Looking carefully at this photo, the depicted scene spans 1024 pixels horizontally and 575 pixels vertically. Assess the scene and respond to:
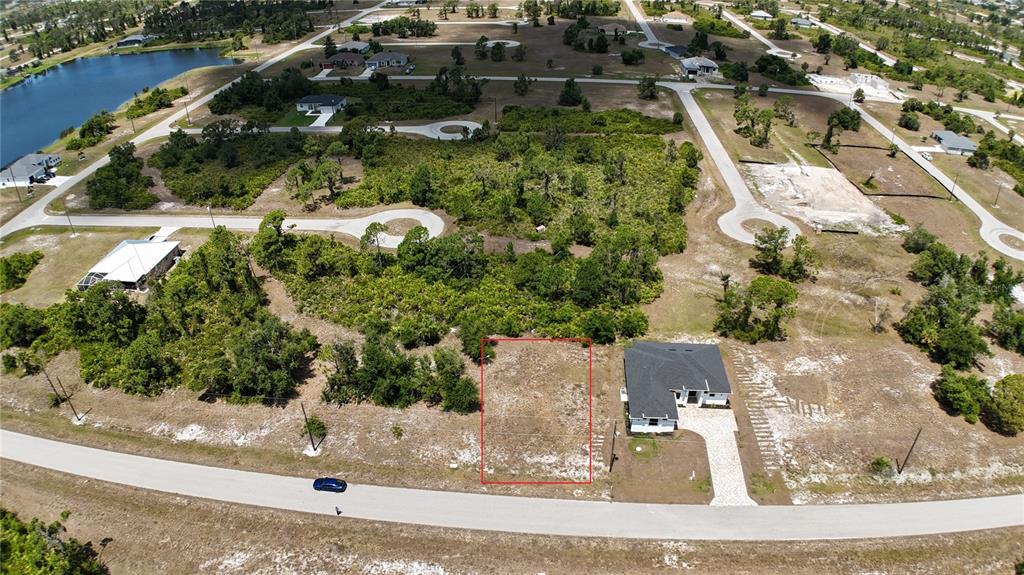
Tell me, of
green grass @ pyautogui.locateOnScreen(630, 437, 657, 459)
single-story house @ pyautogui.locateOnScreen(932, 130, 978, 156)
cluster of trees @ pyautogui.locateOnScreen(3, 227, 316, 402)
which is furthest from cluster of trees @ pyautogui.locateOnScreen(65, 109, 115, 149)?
single-story house @ pyautogui.locateOnScreen(932, 130, 978, 156)

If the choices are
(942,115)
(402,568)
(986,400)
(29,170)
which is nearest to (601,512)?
(402,568)

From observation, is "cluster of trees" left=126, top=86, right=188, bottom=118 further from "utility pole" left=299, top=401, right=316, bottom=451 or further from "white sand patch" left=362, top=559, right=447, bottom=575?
"white sand patch" left=362, top=559, right=447, bottom=575

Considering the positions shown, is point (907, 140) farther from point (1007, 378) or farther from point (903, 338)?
point (1007, 378)

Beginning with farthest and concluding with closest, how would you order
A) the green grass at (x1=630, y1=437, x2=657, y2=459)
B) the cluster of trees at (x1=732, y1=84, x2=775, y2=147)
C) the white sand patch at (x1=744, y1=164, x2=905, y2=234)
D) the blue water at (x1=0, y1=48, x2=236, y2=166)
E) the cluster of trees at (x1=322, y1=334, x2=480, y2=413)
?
the blue water at (x1=0, y1=48, x2=236, y2=166) < the cluster of trees at (x1=732, y1=84, x2=775, y2=147) < the white sand patch at (x1=744, y1=164, x2=905, y2=234) < the cluster of trees at (x1=322, y1=334, x2=480, y2=413) < the green grass at (x1=630, y1=437, x2=657, y2=459)

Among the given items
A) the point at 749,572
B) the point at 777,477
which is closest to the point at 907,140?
the point at 777,477

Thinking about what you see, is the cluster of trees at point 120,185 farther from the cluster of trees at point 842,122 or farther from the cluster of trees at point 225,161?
the cluster of trees at point 842,122

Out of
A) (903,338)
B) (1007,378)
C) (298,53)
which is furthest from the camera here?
(298,53)

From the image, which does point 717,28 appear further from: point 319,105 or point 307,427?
point 307,427
